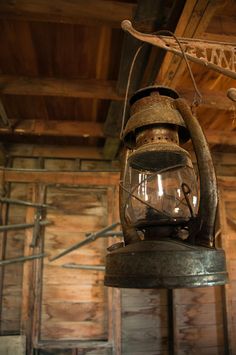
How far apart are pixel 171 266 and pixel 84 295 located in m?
2.23

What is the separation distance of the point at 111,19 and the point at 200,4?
37cm

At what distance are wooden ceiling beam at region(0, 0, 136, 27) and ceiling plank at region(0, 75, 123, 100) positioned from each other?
21.0 inches

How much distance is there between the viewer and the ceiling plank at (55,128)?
7.91 ft

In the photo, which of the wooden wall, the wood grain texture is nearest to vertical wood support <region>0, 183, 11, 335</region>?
the wooden wall

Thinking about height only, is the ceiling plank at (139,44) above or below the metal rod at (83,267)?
above

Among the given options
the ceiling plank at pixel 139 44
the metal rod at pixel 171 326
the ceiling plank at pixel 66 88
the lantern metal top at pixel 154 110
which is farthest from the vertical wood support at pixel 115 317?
the lantern metal top at pixel 154 110

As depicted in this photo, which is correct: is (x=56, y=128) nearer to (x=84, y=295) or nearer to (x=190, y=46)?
(x=84, y=295)

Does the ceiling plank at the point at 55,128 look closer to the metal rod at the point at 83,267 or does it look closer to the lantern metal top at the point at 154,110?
the metal rod at the point at 83,267

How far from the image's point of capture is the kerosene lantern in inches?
24.8

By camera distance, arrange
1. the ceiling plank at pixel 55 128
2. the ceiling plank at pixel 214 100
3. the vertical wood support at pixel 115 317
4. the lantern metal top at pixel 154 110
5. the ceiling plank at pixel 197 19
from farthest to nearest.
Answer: the vertical wood support at pixel 115 317 → the ceiling plank at pixel 55 128 → the ceiling plank at pixel 214 100 → the ceiling plank at pixel 197 19 → the lantern metal top at pixel 154 110

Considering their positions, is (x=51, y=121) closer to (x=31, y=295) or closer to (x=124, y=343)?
(x=31, y=295)

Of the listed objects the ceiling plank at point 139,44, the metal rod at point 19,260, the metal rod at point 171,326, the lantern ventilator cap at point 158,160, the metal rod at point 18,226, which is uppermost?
the ceiling plank at point 139,44

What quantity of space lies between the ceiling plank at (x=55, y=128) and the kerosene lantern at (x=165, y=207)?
1.54 m

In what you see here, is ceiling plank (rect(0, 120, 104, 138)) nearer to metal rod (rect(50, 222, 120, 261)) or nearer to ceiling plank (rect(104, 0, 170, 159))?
ceiling plank (rect(104, 0, 170, 159))
